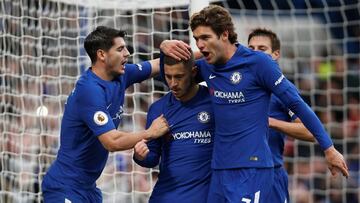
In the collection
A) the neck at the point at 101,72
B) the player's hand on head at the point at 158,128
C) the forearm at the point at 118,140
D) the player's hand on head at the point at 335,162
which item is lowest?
the player's hand on head at the point at 335,162

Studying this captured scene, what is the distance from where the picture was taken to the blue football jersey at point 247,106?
4676 mm

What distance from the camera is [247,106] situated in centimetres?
473

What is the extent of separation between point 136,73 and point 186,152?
80 cm

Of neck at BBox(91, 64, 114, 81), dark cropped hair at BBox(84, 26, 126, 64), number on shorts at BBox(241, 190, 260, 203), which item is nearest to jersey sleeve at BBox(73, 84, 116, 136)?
neck at BBox(91, 64, 114, 81)

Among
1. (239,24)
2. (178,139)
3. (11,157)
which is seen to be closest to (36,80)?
(11,157)

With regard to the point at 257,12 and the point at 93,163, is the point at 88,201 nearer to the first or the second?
the point at 93,163

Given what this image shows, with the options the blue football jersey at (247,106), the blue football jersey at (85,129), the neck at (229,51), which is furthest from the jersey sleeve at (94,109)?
the neck at (229,51)

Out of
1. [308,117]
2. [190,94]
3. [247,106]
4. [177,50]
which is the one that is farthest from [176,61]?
[308,117]

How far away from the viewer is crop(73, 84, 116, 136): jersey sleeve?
5051mm

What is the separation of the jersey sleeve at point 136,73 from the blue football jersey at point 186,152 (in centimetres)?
55

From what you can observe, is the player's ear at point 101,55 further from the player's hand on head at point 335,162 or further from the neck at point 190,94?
the player's hand on head at point 335,162

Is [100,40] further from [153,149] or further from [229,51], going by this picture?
[229,51]

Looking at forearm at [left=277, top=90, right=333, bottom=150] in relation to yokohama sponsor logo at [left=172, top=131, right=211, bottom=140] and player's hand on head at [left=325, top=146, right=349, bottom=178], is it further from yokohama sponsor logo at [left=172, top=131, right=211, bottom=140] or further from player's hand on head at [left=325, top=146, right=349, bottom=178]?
yokohama sponsor logo at [left=172, top=131, right=211, bottom=140]

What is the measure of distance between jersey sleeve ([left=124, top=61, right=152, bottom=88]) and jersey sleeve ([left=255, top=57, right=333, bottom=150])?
3.42 feet
